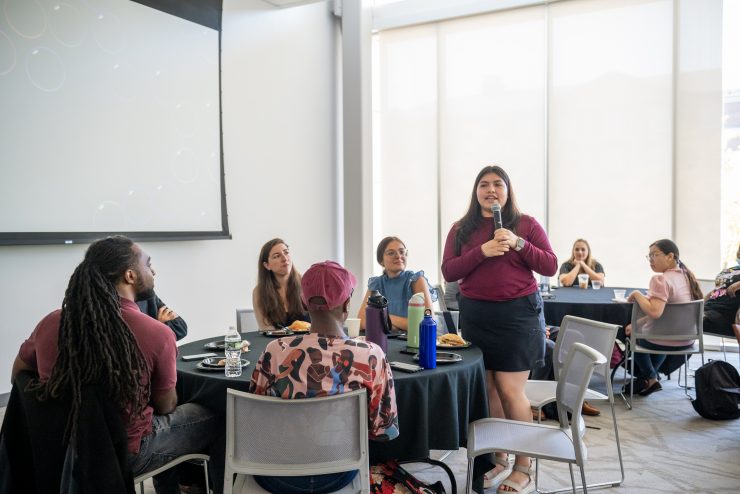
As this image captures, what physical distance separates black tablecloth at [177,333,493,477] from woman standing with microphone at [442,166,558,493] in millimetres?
275

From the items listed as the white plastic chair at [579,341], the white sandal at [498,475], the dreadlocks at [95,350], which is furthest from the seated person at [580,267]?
the dreadlocks at [95,350]

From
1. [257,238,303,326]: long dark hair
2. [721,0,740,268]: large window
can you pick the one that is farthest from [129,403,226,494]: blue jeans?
[721,0,740,268]: large window

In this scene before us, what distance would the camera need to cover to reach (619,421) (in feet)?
12.4

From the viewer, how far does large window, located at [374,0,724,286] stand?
5801 mm

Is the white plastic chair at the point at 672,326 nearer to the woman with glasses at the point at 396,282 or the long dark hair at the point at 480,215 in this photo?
the woman with glasses at the point at 396,282

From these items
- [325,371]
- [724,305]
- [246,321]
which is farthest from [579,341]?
[724,305]

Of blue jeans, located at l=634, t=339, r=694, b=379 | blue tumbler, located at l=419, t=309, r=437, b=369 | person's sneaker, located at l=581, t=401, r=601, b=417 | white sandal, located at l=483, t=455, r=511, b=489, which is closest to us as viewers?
blue tumbler, located at l=419, t=309, r=437, b=369

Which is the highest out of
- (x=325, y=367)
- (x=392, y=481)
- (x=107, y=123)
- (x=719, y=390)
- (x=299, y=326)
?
(x=107, y=123)

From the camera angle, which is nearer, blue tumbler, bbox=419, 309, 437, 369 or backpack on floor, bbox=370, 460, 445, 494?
backpack on floor, bbox=370, 460, 445, 494

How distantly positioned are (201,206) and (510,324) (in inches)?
134

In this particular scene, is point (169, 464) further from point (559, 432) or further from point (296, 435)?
point (559, 432)

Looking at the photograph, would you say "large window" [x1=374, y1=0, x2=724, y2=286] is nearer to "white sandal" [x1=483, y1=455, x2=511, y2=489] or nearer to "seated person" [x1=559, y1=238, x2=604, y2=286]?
"seated person" [x1=559, y1=238, x2=604, y2=286]

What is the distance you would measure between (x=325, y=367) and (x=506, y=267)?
117 cm

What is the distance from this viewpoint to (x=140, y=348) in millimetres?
1858
